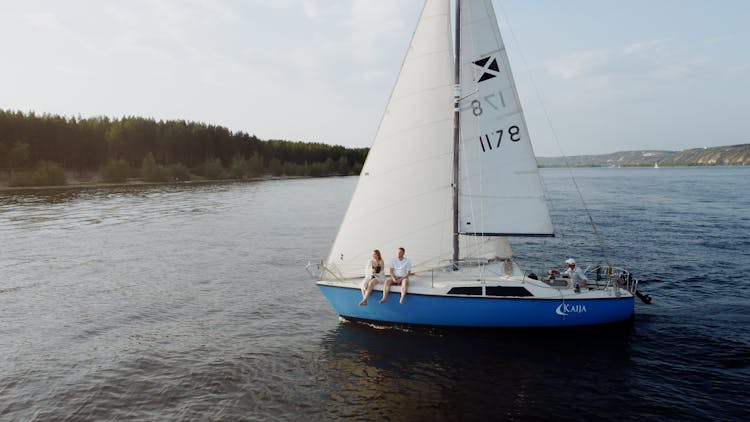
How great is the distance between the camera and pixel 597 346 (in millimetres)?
16062

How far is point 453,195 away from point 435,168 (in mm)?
1146

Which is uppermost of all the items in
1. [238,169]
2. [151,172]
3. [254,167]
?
[254,167]

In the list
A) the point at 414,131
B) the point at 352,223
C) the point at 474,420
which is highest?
the point at 414,131

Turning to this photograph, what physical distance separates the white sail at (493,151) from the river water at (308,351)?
400cm

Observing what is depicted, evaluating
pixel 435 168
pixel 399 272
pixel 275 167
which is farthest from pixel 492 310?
pixel 275 167

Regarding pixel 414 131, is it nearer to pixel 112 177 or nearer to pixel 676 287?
pixel 676 287

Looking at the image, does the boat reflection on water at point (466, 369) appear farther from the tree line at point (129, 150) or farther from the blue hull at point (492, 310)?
the tree line at point (129, 150)

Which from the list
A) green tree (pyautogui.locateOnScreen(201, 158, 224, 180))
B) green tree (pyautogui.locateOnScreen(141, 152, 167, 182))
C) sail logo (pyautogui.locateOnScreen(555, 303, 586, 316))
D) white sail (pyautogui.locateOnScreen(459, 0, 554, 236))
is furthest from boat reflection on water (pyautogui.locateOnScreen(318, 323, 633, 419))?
green tree (pyautogui.locateOnScreen(201, 158, 224, 180))

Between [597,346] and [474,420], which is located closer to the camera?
[474,420]

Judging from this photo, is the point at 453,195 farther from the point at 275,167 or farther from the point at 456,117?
the point at 275,167

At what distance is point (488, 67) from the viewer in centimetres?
1647

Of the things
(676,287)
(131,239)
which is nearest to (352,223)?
(676,287)

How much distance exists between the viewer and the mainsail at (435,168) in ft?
54.2

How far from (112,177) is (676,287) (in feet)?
341
